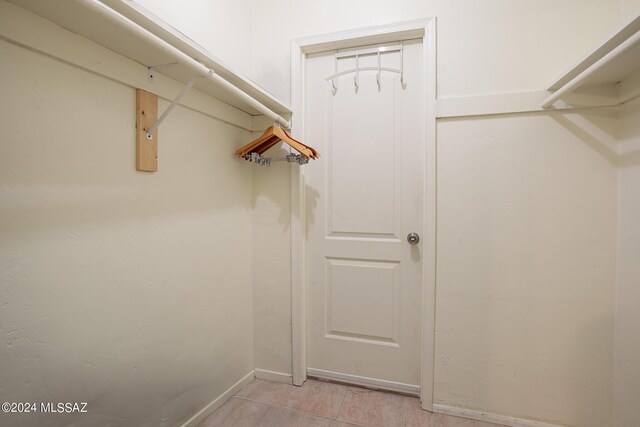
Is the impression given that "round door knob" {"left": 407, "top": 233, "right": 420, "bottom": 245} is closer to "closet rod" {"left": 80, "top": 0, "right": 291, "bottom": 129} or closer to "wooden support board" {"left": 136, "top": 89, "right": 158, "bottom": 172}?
"closet rod" {"left": 80, "top": 0, "right": 291, "bottom": 129}

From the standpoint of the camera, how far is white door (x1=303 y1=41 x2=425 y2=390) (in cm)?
171

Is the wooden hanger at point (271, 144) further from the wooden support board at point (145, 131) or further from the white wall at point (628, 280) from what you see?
the white wall at point (628, 280)

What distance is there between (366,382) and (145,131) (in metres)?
1.78

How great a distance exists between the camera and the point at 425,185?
1.62m

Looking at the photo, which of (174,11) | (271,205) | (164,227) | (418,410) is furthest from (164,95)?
(418,410)

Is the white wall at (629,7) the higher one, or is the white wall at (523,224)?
the white wall at (629,7)

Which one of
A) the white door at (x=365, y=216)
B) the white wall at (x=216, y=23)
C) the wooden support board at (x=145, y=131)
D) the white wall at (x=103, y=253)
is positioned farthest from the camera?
the white door at (x=365, y=216)

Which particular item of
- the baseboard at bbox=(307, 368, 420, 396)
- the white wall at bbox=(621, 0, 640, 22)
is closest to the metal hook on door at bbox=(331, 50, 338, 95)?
the white wall at bbox=(621, 0, 640, 22)

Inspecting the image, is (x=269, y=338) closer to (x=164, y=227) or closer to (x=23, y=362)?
(x=164, y=227)

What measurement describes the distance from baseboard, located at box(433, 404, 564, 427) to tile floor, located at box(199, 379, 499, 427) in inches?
1.0

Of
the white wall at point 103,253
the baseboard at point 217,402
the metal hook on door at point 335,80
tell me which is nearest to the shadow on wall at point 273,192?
the white wall at point 103,253

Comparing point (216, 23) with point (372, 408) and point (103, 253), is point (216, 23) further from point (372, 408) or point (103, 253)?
point (372, 408)

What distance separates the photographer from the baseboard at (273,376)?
73.1 inches

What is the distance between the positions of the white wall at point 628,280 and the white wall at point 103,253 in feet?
6.29
